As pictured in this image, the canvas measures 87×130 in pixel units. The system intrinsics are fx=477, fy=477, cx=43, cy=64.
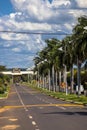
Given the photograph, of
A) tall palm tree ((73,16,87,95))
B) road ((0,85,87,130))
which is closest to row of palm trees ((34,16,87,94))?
tall palm tree ((73,16,87,95))

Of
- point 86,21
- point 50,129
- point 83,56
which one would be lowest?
point 50,129

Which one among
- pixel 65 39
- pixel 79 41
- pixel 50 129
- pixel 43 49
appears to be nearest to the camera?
pixel 50 129

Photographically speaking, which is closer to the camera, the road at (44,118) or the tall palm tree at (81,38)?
the road at (44,118)

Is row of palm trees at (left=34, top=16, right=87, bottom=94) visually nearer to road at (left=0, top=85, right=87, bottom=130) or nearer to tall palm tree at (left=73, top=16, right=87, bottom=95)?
tall palm tree at (left=73, top=16, right=87, bottom=95)

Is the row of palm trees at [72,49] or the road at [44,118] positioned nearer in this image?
the road at [44,118]

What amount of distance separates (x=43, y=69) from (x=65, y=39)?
186 ft

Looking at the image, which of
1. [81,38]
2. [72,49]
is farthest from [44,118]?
[72,49]

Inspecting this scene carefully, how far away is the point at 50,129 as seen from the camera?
21641 millimetres

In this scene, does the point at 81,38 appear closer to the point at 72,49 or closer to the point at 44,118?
the point at 72,49

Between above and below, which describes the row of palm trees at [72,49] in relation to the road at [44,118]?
above

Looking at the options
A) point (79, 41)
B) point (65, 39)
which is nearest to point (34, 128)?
point (79, 41)

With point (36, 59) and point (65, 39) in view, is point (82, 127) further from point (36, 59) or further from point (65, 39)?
point (36, 59)

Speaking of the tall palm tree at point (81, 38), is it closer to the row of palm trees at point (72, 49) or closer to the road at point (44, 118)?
the row of palm trees at point (72, 49)

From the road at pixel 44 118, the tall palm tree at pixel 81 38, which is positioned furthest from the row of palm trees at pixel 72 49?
the road at pixel 44 118
